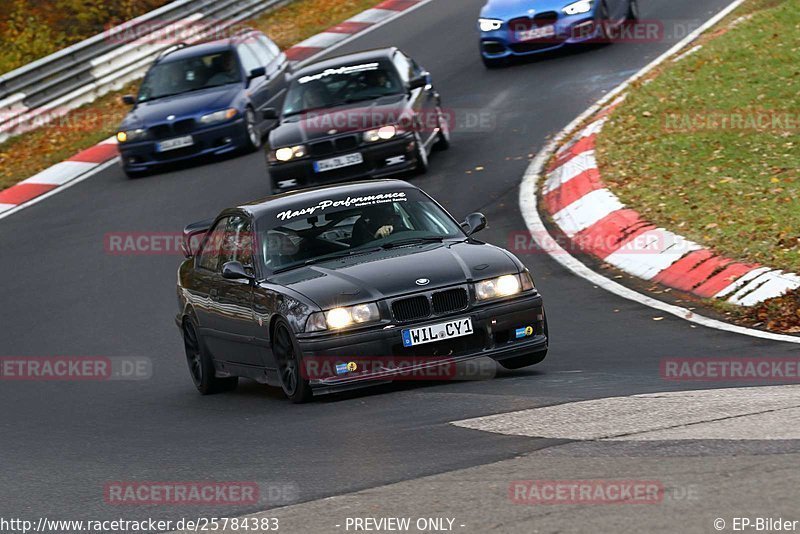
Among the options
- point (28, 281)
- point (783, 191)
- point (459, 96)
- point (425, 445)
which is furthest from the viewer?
point (459, 96)

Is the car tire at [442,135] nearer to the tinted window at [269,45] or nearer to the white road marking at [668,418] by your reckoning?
the tinted window at [269,45]

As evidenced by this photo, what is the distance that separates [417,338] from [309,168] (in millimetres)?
8909

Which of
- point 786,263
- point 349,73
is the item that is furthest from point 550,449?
point 349,73

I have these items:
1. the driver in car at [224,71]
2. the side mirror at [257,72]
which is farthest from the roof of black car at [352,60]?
the driver in car at [224,71]

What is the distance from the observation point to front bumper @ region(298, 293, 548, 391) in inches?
363

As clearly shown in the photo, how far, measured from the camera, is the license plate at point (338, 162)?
1781 centimetres

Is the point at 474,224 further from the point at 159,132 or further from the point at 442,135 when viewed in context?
the point at 159,132

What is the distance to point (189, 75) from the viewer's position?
22.1 m

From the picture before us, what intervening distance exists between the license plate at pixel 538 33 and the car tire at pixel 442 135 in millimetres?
4000

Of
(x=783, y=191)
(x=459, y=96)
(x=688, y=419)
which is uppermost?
(x=688, y=419)

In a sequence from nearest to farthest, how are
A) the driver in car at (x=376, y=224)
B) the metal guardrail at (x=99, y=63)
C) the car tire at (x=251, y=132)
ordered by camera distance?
the driver in car at (x=376, y=224) → the car tire at (x=251, y=132) → the metal guardrail at (x=99, y=63)

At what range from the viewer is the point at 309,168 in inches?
707

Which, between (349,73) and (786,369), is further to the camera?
(349,73)

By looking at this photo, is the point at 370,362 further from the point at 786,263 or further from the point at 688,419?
the point at 786,263
